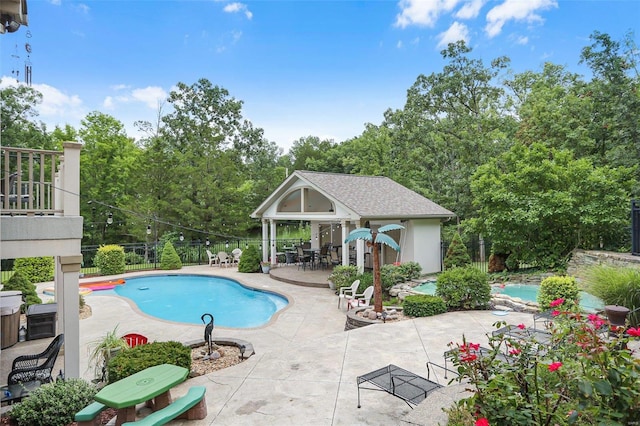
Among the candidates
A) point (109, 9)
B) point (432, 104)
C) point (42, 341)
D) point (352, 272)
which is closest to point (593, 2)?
point (432, 104)

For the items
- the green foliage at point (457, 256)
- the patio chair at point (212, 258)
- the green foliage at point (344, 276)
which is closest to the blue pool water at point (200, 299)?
the green foliage at point (344, 276)

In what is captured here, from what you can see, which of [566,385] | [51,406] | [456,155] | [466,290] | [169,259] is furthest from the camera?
[456,155]

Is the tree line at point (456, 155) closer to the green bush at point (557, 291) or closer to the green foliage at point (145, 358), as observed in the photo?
the green foliage at point (145, 358)

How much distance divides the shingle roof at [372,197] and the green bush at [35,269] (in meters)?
11.1

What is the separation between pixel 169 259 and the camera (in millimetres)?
18547

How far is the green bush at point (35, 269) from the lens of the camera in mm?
14773

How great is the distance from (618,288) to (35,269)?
745 inches

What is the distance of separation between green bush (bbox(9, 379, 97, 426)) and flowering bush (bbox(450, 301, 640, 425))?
14.4 ft

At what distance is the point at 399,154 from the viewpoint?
83.8 ft

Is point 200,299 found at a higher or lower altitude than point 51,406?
lower

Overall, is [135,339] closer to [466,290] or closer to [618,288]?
[466,290]

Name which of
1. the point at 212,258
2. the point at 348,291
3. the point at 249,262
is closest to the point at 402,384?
the point at 348,291

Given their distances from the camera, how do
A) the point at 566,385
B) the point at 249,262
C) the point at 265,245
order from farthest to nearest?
the point at 265,245, the point at 249,262, the point at 566,385

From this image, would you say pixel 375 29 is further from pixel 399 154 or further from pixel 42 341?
pixel 42 341
